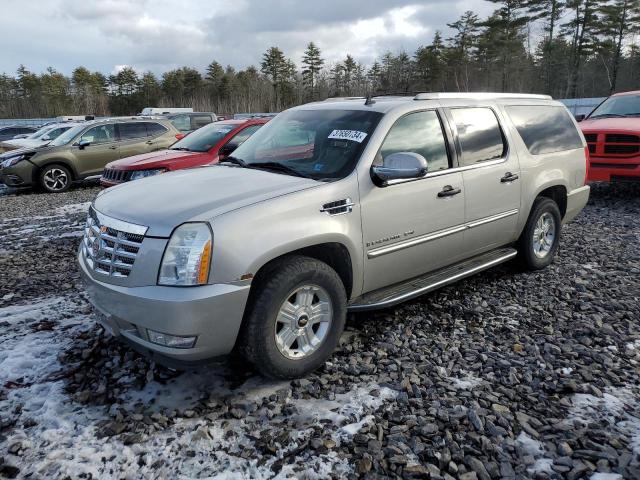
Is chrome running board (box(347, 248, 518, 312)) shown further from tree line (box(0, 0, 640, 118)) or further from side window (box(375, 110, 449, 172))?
tree line (box(0, 0, 640, 118))

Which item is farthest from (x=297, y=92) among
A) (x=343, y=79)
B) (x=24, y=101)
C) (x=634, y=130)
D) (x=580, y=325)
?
(x=580, y=325)

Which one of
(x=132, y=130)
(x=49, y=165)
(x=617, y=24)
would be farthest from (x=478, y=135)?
(x=617, y=24)

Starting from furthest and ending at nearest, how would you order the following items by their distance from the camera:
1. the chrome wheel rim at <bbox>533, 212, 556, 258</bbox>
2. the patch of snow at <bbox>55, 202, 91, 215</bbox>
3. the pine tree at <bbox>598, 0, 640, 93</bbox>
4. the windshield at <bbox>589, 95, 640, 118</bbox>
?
the pine tree at <bbox>598, 0, 640, 93</bbox>
the windshield at <bbox>589, 95, 640, 118</bbox>
the patch of snow at <bbox>55, 202, 91, 215</bbox>
the chrome wheel rim at <bbox>533, 212, 556, 258</bbox>

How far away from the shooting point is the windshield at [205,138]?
853cm

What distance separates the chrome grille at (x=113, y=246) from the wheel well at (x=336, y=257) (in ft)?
3.32

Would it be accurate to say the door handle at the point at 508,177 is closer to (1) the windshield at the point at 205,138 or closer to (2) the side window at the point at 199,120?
(1) the windshield at the point at 205,138

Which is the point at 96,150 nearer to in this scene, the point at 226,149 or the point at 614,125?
the point at 226,149

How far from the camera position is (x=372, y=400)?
308 cm

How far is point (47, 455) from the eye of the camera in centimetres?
261

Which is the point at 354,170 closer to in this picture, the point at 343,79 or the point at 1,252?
the point at 1,252

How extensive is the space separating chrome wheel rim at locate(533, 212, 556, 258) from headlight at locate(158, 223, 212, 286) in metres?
3.79

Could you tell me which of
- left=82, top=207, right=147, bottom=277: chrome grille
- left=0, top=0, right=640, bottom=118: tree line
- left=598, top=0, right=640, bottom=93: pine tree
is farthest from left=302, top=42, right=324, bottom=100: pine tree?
left=82, top=207, right=147, bottom=277: chrome grille

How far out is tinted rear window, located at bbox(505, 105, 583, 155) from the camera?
4949 mm

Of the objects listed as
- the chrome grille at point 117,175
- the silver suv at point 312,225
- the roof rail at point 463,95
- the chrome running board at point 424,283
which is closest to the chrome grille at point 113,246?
the silver suv at point 312,225
